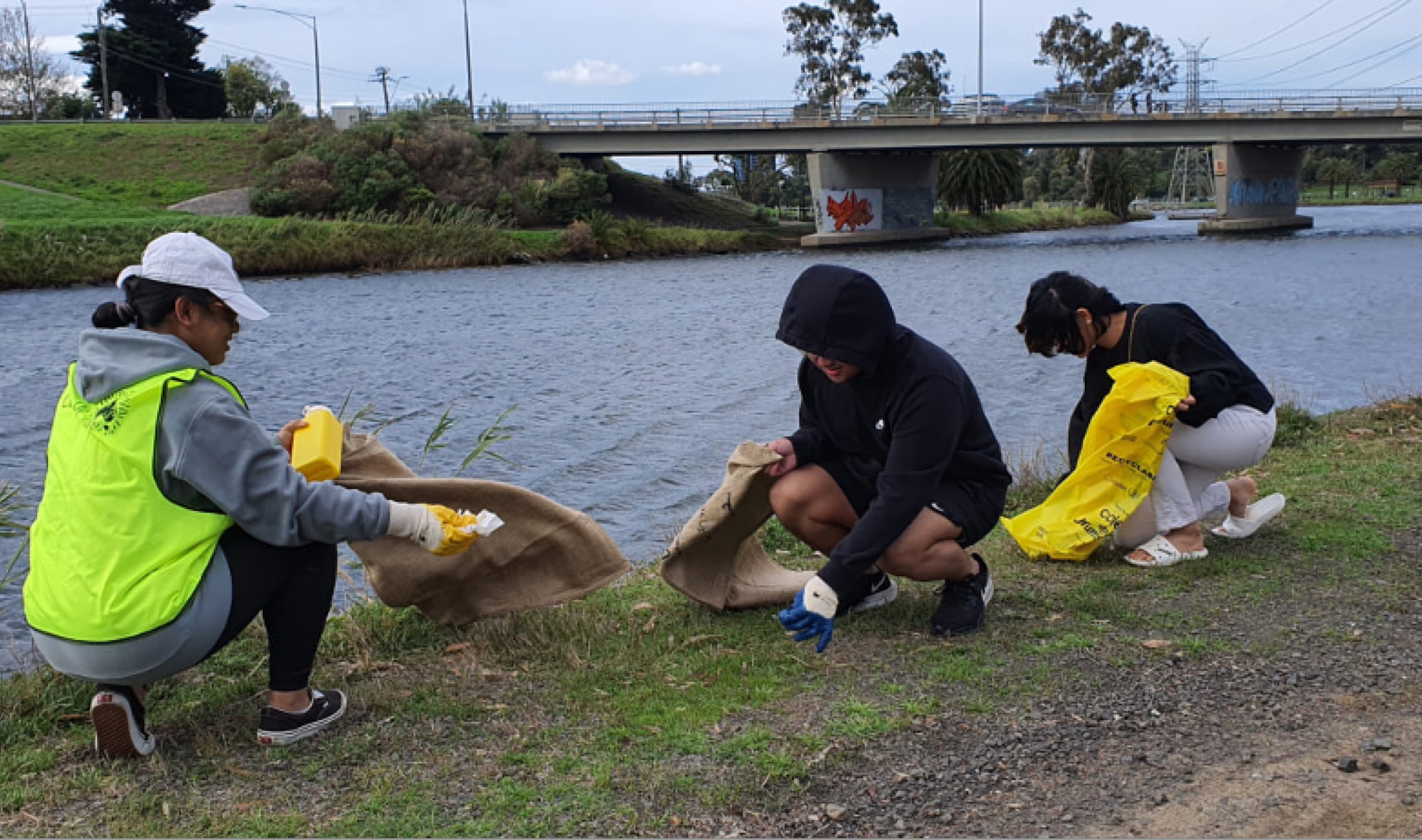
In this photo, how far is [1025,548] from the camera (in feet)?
20.0

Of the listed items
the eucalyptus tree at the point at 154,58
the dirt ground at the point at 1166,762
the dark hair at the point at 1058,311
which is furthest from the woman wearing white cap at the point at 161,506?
the eucalyptus tree at the point at 154,58

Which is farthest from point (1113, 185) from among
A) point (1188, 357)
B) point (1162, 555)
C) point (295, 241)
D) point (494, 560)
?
point (494, 560)

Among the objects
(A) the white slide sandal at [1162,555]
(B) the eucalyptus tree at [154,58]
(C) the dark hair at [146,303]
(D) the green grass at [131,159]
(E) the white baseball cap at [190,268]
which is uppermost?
(B) the eucalyptus tree at [154,58]

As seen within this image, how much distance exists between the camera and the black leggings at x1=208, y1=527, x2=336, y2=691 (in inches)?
148

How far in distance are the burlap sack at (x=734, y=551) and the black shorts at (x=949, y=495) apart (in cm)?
26

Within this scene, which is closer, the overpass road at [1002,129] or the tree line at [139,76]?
the overpass road at [1002,129]

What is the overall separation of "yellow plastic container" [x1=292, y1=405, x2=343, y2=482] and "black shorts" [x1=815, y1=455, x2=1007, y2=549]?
1.76 metres

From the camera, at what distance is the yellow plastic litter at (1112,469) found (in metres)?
5.51

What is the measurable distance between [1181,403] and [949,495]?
1478 millimetres

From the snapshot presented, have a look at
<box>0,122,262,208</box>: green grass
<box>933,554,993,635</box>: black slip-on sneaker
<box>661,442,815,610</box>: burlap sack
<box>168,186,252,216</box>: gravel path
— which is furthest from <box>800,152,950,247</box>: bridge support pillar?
<box>933,554,993,635</box>: black slip-on sneaker

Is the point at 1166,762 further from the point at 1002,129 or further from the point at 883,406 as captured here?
the point at 1002,129

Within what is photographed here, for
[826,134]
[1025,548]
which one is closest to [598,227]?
[826,134]

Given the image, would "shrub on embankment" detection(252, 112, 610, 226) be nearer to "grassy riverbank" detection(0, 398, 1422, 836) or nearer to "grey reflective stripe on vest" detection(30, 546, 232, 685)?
"grassy riverbank" detection(0, 398, 1422, 836)

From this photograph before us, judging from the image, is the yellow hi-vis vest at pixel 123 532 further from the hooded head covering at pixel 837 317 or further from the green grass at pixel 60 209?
the green grass at pixel 60 209
